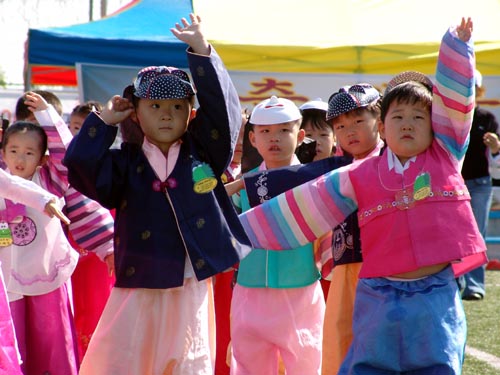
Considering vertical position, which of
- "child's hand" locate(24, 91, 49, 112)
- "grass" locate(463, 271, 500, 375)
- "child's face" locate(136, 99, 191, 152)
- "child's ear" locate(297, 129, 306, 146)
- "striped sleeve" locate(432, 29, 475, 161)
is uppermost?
"striped sleeve" locate(432, 29, 475, 161)

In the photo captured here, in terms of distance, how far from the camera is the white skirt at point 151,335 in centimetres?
362

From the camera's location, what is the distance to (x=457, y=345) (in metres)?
3.40

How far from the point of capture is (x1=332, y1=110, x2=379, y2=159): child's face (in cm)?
429

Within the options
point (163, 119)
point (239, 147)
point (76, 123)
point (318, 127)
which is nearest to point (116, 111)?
point (163, 119)

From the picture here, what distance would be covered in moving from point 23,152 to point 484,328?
12.4 ft

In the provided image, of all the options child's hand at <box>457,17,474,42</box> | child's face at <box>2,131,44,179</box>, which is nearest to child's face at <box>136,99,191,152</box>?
child's hand at <box>457,17,474,42</box>

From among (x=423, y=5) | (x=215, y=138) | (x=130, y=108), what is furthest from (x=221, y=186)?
(x=423, y=5)

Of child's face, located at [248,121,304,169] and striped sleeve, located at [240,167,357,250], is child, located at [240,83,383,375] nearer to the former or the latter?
child's face, located at [248,121,304,169]

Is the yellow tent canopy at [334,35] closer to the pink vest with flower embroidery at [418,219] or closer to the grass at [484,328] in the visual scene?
the grass at [484,328]

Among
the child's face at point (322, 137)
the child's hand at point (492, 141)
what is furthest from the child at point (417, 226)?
the child's hand at point (492, 141)

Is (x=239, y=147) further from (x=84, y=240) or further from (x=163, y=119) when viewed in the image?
(x=163, y=119)

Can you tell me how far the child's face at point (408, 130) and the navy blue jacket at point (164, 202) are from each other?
0.64 meters

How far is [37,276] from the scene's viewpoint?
4.68 meters

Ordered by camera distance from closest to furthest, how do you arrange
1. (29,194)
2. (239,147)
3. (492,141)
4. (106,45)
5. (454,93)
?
(454,93), (29,194), (239,147), (492,141), (106,45)
